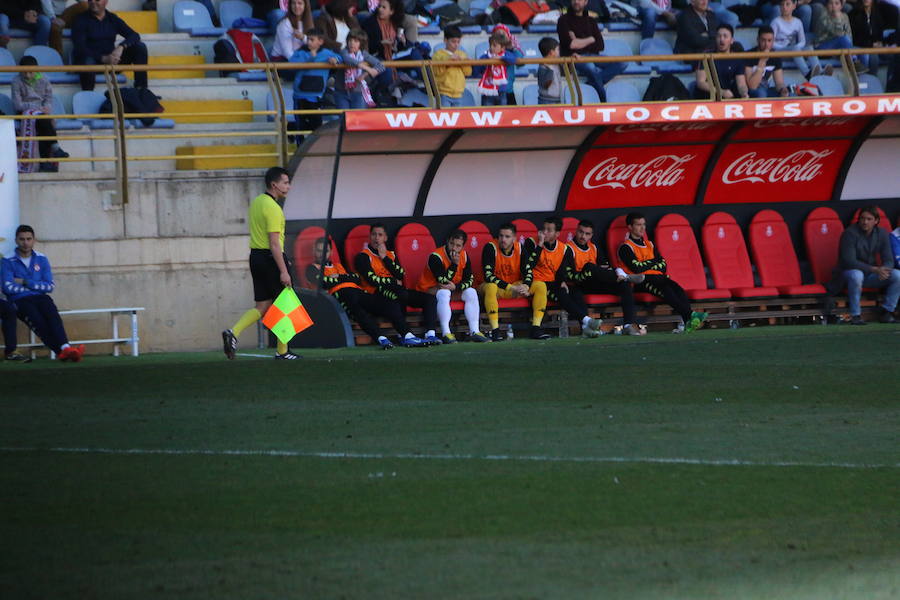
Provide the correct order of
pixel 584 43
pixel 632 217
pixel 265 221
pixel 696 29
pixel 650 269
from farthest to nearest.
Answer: pixel 696 29, pixel 584 43, pixel 632 217, pixel 650 269, pixel 265 221

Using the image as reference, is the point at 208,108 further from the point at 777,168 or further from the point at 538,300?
the point at 777,168

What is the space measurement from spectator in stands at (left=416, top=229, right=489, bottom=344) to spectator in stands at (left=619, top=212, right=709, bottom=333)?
1873 mm

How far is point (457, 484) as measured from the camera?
6.04 m

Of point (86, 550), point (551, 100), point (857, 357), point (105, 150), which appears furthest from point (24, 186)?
point (86, 550)

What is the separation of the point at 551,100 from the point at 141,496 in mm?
10560

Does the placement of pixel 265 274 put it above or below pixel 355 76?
below

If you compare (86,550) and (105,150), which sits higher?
(105,150)

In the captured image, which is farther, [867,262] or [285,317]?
[867,262]

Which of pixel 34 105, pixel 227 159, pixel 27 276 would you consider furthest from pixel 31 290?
pixel 227 159

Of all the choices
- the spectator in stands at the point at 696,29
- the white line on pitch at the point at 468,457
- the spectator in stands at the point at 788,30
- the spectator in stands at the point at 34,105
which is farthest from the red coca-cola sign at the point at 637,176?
the white line on pitch at the point at 468,457

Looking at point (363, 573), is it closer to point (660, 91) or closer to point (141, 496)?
point (141, 496)

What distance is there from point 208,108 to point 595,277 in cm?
517

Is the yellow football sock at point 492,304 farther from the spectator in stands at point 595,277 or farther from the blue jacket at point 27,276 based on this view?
the blue jacket at point 27,276

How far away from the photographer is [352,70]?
1516 cm
